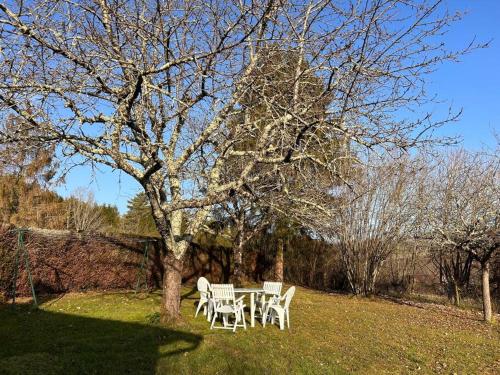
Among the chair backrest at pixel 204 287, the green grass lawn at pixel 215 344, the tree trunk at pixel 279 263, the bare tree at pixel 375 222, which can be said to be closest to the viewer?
the green grass lawn at pixel 215 344

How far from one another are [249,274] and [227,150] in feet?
44.1

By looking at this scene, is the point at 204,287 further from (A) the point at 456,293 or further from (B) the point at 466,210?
(A) the point at 456,293

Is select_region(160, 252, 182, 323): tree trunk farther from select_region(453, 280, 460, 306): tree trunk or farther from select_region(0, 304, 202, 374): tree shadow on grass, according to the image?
select_region(453, 280, 460, 306): tree trunk

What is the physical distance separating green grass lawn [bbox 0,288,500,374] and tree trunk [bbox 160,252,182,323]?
302 millimetres

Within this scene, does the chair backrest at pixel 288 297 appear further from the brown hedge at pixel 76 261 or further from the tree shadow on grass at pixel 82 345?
the brown hedge at pixel 76 261

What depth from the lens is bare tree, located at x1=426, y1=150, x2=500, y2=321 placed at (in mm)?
12930

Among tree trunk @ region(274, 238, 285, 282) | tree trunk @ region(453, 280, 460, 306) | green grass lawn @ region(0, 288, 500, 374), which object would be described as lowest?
green grass lawn @ region(0, 288, 500, 374)

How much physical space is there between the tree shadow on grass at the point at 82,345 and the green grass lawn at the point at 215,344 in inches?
0.5

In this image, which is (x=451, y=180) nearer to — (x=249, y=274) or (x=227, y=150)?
(x=249, y=274)

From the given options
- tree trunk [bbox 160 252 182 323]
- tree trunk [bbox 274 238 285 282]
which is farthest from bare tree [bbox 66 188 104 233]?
tree trunk [bbox 160 252 182 323]

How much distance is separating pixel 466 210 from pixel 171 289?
36.1 feet

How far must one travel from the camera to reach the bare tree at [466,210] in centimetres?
1293

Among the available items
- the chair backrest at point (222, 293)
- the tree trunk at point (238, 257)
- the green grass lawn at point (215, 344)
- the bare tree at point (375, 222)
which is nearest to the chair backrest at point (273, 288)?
the green grass lawn at point (215, 344)

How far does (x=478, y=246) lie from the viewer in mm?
13219
